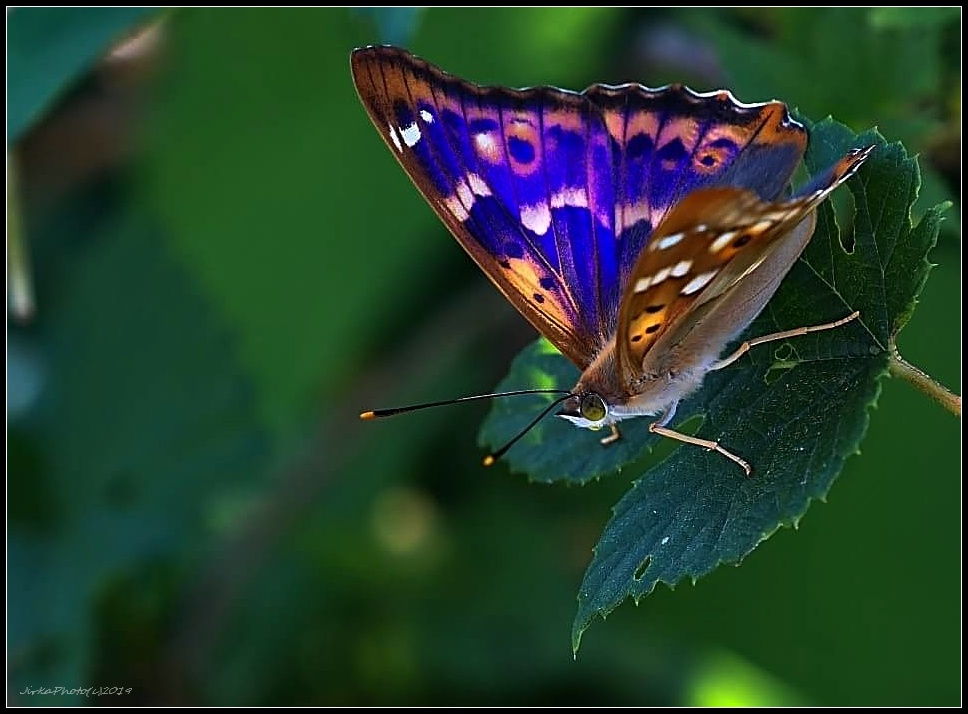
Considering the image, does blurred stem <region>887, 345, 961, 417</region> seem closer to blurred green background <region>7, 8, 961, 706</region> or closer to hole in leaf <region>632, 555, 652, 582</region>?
hole in leaf <region>632, 555, 652, 582</region>

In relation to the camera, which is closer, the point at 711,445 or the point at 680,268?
the point at 680,268

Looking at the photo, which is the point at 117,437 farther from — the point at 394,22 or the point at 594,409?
the point at 594,409

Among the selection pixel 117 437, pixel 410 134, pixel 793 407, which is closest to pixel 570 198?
pixel 410 134

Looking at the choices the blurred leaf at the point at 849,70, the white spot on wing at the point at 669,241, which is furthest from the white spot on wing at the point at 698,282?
the blurred leaf at the point at 849,70

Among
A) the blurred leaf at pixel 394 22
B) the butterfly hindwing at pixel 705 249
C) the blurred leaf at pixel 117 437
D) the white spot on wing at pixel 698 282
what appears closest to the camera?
the butterfly hindwing at pixel 705 249

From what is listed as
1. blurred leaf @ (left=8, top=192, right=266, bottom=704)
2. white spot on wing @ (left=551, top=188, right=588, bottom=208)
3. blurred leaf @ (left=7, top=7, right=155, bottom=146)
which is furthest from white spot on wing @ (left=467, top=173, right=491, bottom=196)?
blurred leaf @ (left=8, top=192, right=266, bottom=704)

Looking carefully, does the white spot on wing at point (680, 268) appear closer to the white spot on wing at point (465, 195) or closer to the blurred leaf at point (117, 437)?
the white spot on wing at point (465, 195)

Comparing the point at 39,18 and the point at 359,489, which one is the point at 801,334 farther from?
the point at 359,489
